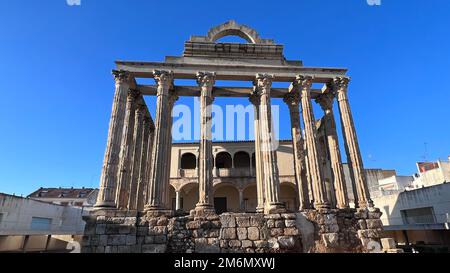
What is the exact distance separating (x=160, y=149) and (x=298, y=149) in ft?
27.7

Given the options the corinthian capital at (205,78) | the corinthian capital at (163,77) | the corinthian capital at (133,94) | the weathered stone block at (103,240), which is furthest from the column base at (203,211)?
the corinthian capital at (133,94)

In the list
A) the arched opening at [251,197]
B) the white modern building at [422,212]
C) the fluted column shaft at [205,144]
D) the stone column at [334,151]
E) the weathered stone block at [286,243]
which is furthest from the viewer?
the arched opening at [251,197]

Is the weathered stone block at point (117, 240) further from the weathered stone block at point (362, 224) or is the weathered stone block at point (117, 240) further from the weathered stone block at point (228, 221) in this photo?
the weathered stone block at point (362, 224)

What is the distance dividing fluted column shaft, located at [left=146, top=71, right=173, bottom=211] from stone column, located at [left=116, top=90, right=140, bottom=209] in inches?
77.2

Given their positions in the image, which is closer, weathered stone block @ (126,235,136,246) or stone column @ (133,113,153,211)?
weathered stone block @ (126,235,136,246)

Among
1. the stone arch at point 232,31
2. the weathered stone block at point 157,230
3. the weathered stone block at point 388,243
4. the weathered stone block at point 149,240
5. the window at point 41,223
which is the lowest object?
the weathered stone block at point 388,243

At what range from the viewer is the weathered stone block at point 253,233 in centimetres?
1113

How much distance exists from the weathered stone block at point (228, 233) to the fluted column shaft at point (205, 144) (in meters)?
1.33

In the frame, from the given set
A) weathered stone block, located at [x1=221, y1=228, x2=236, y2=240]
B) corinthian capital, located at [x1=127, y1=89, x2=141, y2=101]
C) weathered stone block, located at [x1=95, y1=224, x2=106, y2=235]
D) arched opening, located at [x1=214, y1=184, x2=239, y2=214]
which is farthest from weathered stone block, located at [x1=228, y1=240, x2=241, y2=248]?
arched opening, located at [x1=214, y1=184, x2=239, y2=214]

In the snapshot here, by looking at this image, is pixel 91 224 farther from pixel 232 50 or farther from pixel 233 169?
pixel 233 169

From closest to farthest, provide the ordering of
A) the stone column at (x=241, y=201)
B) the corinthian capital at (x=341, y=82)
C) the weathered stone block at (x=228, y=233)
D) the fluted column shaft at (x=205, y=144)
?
the weathered stone block at (x=228, y=233) < the fluted column shaft at (x=205, y=144) < the corinthian capital at (x=341, y=82) < the stone column at (x=241, y=201)

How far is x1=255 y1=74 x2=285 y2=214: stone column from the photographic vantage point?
1228 cm

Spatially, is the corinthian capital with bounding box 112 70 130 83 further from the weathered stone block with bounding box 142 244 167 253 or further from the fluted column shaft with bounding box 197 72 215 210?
the weathered stone block with bounding box 142 244 167 253
